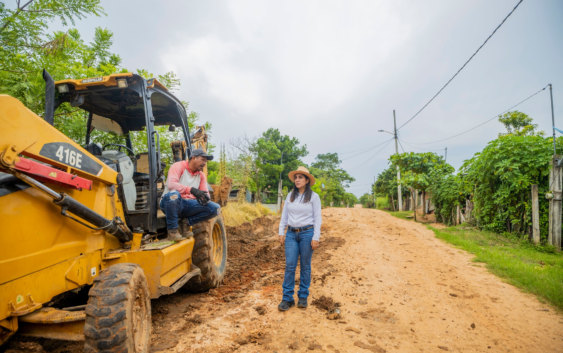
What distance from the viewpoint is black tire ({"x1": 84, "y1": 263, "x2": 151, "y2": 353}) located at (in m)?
2.21

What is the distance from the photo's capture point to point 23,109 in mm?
2270

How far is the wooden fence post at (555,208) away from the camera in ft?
24.5

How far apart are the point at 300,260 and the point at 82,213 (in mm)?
2607

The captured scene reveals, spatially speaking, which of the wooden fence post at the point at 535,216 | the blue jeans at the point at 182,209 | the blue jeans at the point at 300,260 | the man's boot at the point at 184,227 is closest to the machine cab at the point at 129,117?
the blue jeans at the point at 182,209

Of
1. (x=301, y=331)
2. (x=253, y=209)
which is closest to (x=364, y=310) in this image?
(x=301, y=331)

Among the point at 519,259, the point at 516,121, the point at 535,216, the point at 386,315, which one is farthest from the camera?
the point at 516,121

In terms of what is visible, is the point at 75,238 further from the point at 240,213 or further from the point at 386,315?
the point at 240,213

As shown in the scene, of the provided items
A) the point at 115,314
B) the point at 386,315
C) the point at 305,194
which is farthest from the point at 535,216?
the point at 115,314

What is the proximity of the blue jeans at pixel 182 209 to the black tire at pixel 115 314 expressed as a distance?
113cm

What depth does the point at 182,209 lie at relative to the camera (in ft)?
13.2

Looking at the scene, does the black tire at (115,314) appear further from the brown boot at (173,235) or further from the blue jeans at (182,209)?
the blue jeans at (182,209)

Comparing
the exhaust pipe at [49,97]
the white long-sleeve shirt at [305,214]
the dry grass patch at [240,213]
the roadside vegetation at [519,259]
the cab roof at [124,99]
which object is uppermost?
the cab roof at [124,99]

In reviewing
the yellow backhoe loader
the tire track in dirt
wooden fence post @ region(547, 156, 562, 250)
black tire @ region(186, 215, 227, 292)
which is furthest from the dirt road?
wooden fence post @ region(547, 156, 562, 250)

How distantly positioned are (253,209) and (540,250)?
10.9 m
